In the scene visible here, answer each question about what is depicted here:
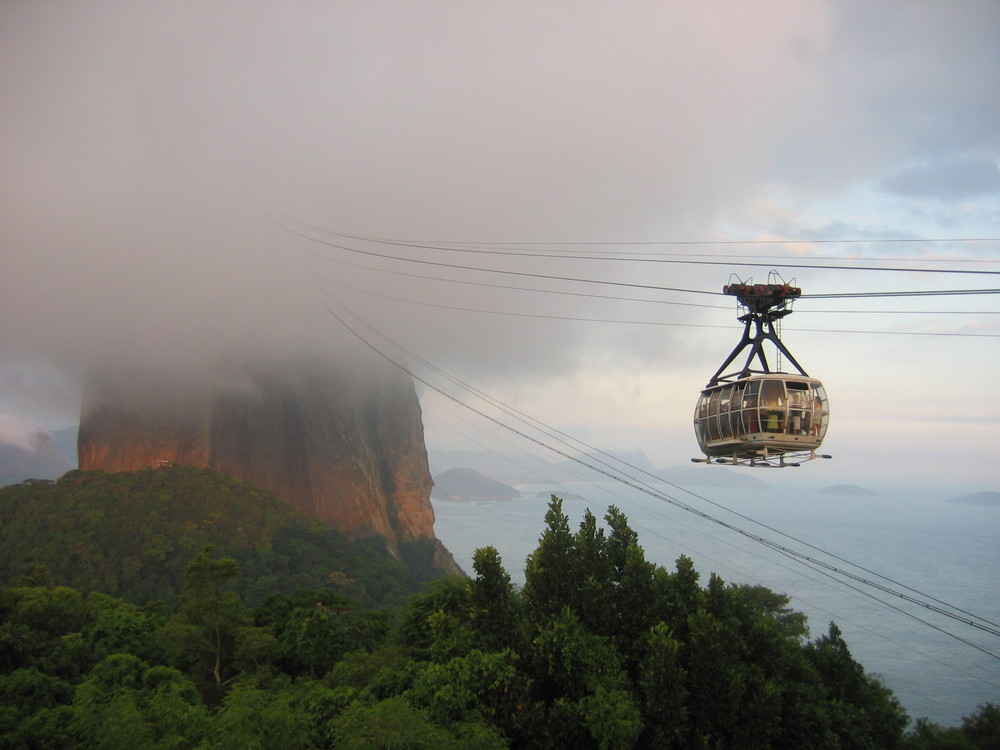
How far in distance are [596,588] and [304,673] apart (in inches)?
618

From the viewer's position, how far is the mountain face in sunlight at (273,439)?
301ft

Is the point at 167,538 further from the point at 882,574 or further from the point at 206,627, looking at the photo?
the point at 882,574

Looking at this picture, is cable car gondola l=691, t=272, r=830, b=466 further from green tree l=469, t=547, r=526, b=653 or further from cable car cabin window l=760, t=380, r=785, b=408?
green tree l=469, t=547, r=526, b=653

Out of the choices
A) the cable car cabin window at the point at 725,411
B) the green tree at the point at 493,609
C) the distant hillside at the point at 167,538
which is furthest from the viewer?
Answer: the distant hillside at the point at 167,538

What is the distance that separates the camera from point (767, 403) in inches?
715

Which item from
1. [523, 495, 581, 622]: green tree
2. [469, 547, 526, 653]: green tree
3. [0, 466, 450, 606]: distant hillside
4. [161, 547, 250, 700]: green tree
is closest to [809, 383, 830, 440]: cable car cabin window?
[523, 495, 581, 622]: green tree

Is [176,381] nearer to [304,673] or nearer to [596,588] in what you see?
[304,673]

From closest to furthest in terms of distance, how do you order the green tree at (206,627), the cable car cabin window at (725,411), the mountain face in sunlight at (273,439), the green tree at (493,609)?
the green tree at (493,609) < the cable car cabin window at (725,411) < the green tree at (206,627) < the mountain face in sunlight at (273,439)

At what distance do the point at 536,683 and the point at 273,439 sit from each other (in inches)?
3437

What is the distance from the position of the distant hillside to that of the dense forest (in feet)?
141

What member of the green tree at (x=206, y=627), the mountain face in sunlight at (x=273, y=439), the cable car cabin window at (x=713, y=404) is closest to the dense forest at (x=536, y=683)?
the green tree at (x=206, y=627)

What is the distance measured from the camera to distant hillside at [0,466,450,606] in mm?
64125

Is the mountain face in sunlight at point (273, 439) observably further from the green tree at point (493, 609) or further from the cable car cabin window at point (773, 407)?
the cable car cabin window at point (773, 407)

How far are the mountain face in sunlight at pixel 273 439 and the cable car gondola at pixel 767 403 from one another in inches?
3194
